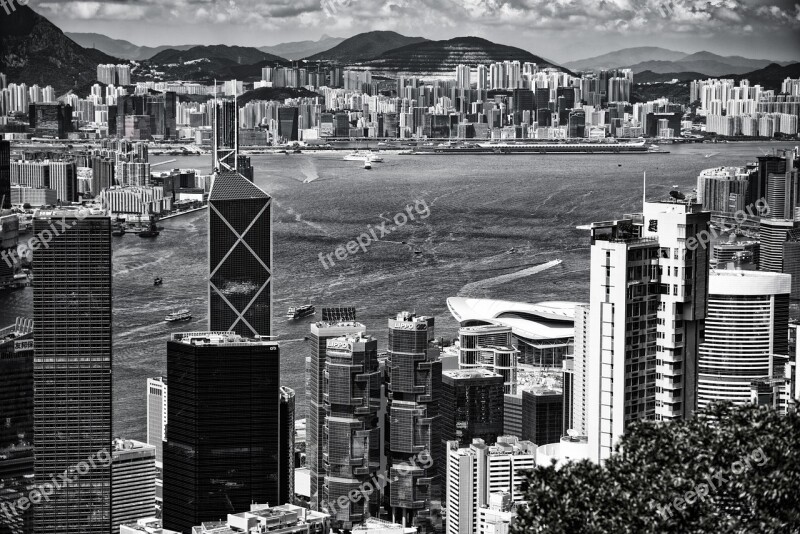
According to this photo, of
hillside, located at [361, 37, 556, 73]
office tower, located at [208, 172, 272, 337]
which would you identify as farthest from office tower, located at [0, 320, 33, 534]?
hillside, located at [361, 37, 556, 73]

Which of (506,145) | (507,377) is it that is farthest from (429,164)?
(507,377)

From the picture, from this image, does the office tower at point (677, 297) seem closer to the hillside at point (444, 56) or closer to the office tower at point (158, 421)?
the office tower at point (158, 421)

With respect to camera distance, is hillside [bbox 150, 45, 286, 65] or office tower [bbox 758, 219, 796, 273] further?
hillside [bbox 150, 45, 286, 65]

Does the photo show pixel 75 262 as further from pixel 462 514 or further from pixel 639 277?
pixel 639 277

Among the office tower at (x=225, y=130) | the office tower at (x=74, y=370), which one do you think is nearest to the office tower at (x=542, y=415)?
the office tower at (x=74, y=370)

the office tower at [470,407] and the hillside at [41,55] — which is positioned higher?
the hillside at [41,55]

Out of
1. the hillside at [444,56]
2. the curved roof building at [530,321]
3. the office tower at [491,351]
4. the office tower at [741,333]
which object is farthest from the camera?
the hillside at [444,56]

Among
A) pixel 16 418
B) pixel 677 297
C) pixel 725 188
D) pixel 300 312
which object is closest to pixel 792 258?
pixel 725 188

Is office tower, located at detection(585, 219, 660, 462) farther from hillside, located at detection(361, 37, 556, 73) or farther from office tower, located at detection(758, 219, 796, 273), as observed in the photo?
hillside, located at detection(361, 37, 556, 73)
